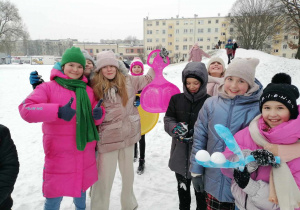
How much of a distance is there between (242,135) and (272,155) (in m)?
0.30

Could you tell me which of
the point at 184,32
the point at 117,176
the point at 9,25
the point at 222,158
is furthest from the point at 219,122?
the point at 184,32

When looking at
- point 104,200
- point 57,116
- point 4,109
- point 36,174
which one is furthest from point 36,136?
point 57,116

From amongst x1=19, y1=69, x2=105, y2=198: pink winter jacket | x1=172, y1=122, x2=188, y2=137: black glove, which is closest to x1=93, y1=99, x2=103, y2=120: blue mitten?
x1=19, y1=69, x2=105, y2=198: pink winter jacket

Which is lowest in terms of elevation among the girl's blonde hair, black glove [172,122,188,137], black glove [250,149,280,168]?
black glove [172,122,188,137]

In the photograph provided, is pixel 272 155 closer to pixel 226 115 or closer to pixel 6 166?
pixel 226 115

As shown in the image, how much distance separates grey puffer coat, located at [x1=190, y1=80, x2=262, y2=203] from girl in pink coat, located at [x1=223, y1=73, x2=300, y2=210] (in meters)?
0.18

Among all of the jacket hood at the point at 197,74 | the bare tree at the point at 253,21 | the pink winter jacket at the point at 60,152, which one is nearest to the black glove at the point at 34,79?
the pink winter jacket at the point at 60,152

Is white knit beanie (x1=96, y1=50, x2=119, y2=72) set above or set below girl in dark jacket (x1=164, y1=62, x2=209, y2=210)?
above

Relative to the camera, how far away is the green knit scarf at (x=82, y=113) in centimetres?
182

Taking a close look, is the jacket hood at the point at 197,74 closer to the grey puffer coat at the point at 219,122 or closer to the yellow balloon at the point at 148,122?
the grey puffer coat at the point at 219,122

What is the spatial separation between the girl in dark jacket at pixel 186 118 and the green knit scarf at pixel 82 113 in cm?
83

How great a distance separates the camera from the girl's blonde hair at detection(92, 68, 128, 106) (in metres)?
2.07

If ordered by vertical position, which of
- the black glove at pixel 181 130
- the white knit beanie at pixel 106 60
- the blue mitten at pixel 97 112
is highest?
the white knit beanie at pixel 106 60

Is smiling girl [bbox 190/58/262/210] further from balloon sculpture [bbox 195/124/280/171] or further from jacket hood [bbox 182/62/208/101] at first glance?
balloon sculpture [bbox 195/124/280/171]
